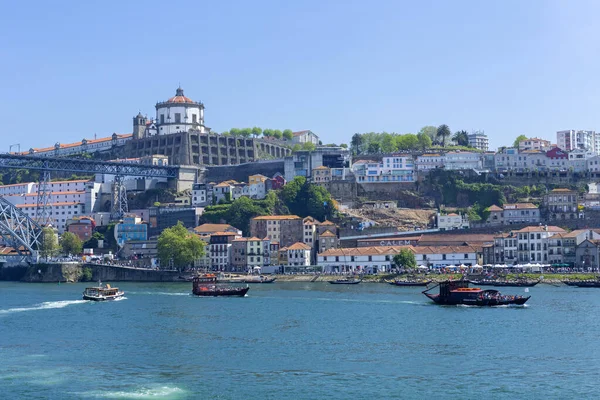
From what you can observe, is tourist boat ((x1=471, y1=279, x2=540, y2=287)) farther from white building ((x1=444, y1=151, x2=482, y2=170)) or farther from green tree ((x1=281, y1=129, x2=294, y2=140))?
green tree ((x1=281, y1=129, x2=294, y2=140))

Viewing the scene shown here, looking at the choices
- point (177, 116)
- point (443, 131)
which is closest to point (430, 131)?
point (443, 131)

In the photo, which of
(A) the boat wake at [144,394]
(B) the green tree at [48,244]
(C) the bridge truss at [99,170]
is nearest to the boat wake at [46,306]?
(A) the boat wake at [144,394]

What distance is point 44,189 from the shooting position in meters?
107

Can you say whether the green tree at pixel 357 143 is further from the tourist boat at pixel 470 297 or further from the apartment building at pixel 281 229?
the tourist boat at pixel 470 297

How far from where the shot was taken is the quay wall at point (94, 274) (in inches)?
3553

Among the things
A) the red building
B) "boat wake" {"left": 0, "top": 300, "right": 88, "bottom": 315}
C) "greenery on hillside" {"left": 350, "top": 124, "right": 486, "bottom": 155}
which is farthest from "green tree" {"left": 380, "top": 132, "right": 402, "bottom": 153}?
"boat wake" {"left": 0, "top": 300, "right": 88, "bottom": 315}

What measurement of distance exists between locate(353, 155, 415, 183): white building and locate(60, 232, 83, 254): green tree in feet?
104

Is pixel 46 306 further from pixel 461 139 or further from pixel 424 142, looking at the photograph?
pixel 461 139

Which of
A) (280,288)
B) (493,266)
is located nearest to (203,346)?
(280,288)

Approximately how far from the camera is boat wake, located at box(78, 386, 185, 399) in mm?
30047

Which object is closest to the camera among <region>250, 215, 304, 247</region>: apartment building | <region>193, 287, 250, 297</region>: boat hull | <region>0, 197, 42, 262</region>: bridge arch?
<region>193, 287, 250, 297</region>: boat hull

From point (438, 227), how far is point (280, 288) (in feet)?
85.3

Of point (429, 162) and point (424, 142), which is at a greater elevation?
point (424, 142)

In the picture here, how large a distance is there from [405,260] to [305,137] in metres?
62.3
